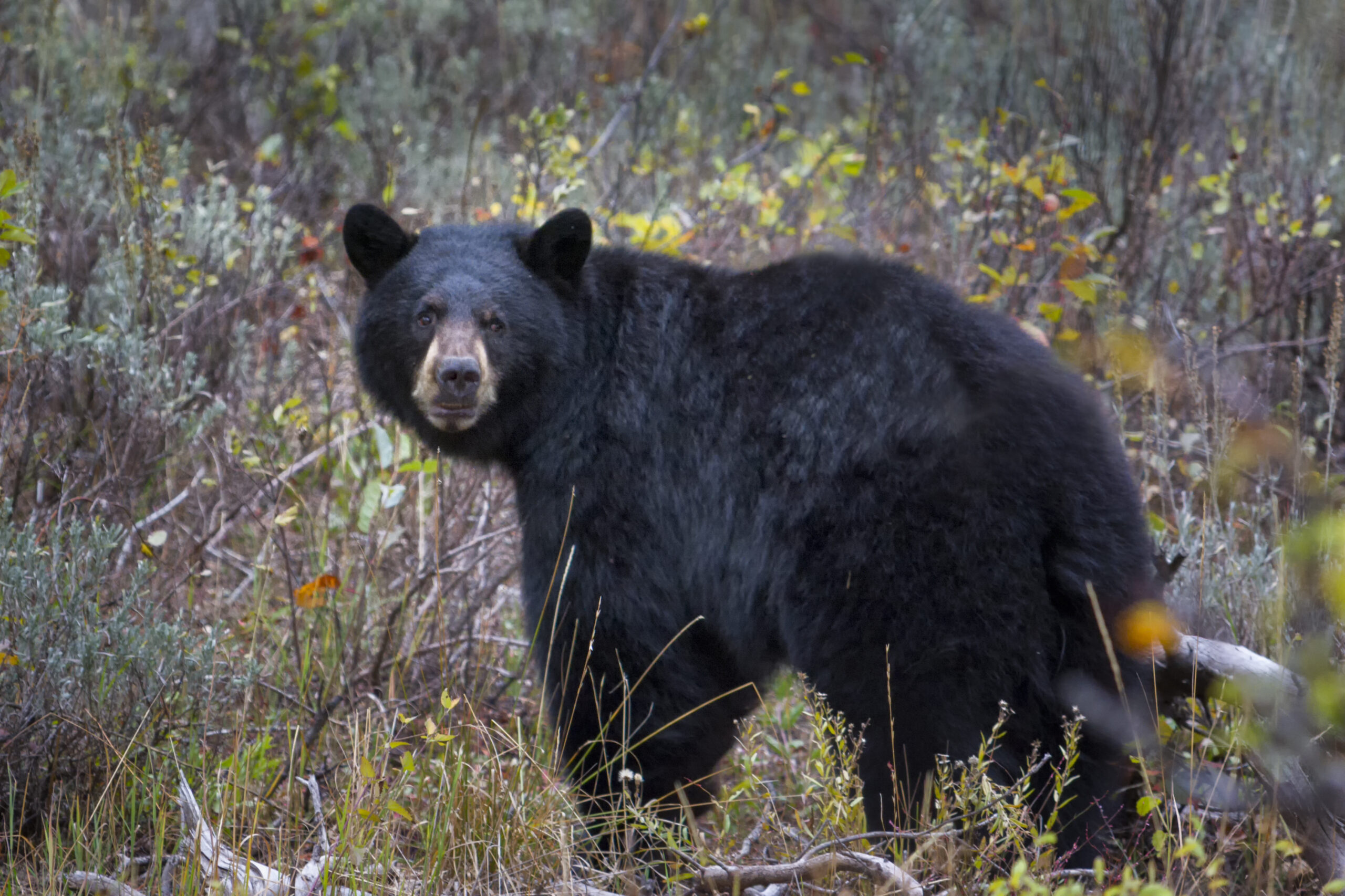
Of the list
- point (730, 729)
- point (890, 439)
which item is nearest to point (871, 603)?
point (890, 439)

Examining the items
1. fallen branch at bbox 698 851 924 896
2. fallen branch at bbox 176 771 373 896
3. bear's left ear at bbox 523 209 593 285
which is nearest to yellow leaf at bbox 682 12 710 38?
bear's left ear at bbox 523 209 593 285

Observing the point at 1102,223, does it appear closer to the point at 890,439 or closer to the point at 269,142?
the point at 890,439

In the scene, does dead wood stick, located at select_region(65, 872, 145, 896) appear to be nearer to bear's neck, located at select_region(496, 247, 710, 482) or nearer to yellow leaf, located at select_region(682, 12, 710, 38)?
bear's neck, located at select_region(496, 247, 710, 482)

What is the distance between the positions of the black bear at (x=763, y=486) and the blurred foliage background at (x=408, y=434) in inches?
7.1

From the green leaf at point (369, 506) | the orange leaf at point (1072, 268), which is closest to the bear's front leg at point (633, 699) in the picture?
the green leaf at point (369, 506)

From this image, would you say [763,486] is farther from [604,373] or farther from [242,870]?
[242,870]

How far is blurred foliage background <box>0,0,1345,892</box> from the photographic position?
2.94m

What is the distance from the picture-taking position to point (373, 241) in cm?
365

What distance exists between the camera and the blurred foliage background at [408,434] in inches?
116

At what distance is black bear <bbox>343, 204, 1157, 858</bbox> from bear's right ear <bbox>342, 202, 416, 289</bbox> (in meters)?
0.01

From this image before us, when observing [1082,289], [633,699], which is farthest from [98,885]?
[1082,289]

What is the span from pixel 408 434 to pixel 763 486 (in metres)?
1.66

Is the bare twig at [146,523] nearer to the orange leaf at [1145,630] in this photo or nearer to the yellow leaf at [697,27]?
the orange leaf at [1145,630]

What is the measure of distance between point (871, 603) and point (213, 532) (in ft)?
8.67
